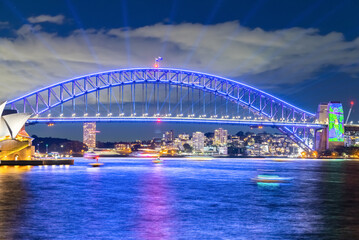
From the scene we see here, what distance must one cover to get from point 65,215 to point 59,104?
81.5m

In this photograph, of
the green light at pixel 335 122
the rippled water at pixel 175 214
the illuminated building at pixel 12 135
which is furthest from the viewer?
the green light at pixel 335 122

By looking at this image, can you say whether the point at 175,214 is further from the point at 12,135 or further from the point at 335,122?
the point at 335,122

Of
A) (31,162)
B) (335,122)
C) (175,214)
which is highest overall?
(335,122)

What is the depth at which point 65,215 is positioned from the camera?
688 inches

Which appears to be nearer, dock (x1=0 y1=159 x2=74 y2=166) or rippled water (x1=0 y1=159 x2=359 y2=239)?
rippled water (x1=0 y1=159 x2=359 y2=239)

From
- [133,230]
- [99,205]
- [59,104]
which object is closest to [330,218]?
[133,230]

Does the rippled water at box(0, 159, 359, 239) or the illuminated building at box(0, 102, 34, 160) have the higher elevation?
the illuminated building at box(0, 102, 34, 160)

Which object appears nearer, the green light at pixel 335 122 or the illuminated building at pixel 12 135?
the illuminated building at pixel 12 135

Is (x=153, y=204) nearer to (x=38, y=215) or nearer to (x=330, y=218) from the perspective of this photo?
(x=38, y=215)

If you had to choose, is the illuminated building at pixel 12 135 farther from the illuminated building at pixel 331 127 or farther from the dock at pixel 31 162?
the illuminated building at pixel 331 127

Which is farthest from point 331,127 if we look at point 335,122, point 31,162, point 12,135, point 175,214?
point 175,214

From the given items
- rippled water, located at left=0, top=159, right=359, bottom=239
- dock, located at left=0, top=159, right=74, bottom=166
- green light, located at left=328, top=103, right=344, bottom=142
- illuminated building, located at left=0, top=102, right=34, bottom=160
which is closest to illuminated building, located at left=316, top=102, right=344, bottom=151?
green light, located at left=328, top=103, right=344, bottom=142

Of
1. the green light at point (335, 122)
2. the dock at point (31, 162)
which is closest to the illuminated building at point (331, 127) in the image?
the green light at point (335, 122)

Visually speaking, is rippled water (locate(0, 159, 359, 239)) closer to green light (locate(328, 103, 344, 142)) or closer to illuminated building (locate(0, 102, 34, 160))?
illuminated building (locate(0, 102, 34, 160))
